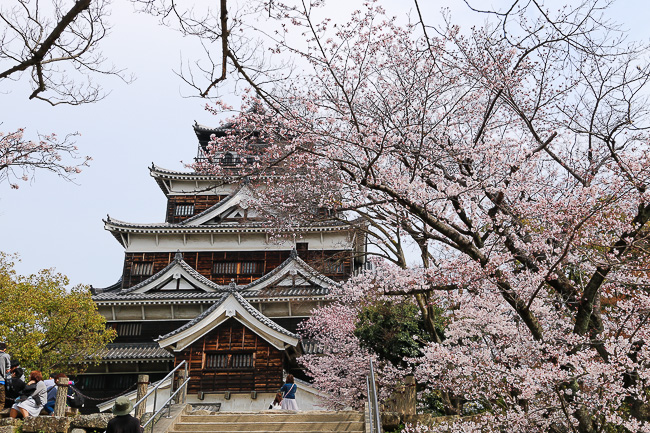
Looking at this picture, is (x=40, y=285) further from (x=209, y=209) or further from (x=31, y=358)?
(x=209, y=209)

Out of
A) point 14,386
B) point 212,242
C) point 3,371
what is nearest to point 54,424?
point 14,386

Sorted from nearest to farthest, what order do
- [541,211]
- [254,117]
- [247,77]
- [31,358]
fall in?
[247,77]
[541,211]
[254,117]
[31,358]

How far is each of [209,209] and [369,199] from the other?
17295 millimetres

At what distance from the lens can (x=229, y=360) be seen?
1859 centimetres

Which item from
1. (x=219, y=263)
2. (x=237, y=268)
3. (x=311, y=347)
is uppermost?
(x=219, y=263)

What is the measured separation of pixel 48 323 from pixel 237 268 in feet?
27.2

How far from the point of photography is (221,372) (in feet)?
60.8

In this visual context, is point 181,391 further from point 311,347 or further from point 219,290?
point 219,290

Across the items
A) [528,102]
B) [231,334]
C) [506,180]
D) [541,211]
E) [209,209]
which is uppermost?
[209,209]

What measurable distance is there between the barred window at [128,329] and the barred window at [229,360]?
5.06 metres

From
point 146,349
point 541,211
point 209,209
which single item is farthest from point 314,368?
point 209,209

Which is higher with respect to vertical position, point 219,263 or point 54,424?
point 219,263

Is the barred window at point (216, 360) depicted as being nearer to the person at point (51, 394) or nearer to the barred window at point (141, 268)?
the barred window at point (141, 268)

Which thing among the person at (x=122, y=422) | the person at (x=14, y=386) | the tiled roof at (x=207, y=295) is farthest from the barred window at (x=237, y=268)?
the person at (x=122, y=422)
